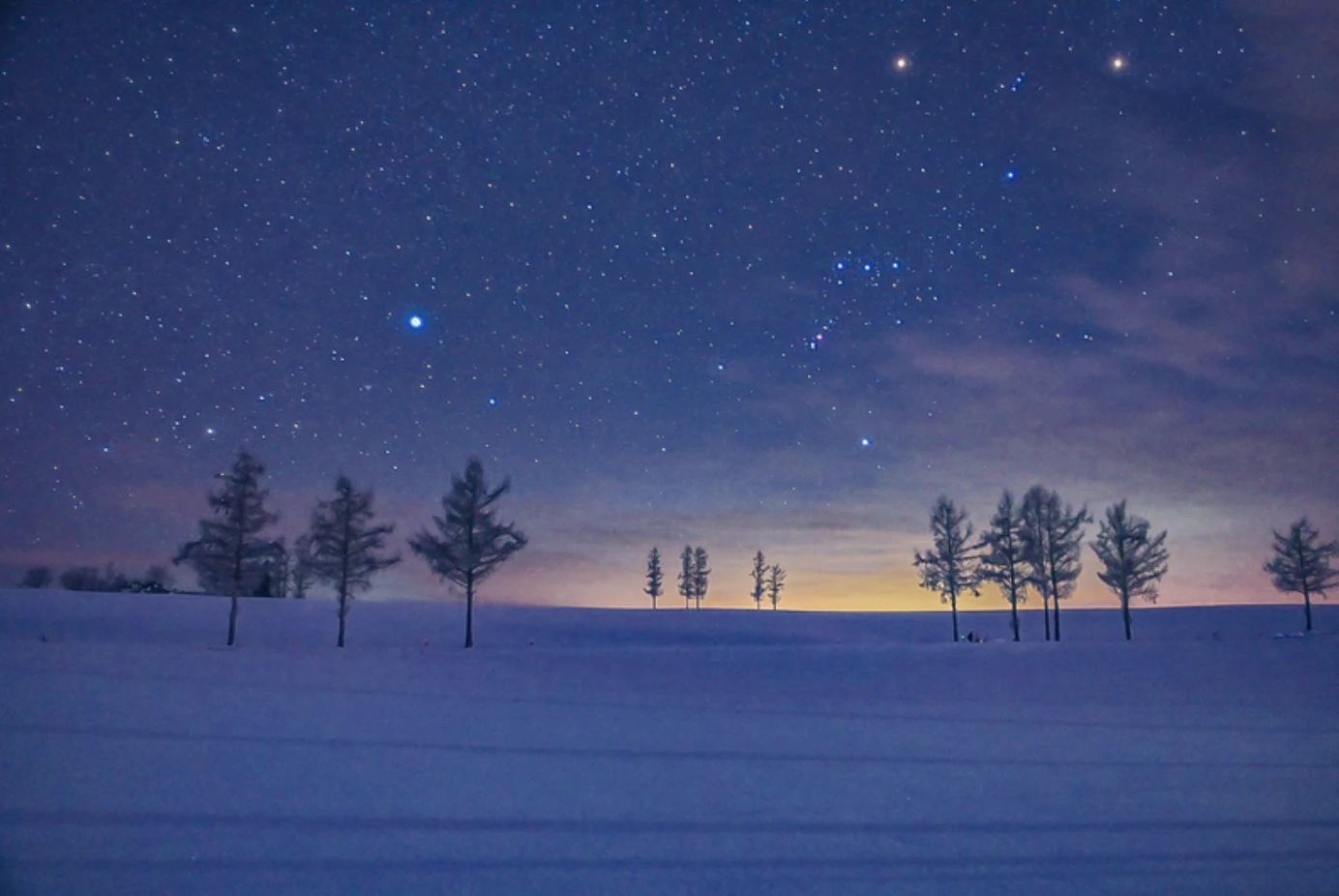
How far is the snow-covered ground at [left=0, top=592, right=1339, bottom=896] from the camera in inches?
238

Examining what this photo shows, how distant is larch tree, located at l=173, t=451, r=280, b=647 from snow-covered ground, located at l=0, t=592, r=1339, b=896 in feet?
39.8

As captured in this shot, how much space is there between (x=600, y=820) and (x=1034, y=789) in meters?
4.98

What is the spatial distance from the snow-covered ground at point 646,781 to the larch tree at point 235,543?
1214 cm

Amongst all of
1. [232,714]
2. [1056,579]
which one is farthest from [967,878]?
[1056,579]

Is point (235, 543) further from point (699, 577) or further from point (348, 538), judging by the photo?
point (699, 577)

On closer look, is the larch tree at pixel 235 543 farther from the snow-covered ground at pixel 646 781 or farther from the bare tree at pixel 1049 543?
the bare tree at pixel 1049 543

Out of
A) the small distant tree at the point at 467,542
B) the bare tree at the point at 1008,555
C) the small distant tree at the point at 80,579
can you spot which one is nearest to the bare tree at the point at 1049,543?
the bare tree at the point at 1008,555

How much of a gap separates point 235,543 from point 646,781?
29.9 metres

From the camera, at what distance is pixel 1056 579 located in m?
44.2

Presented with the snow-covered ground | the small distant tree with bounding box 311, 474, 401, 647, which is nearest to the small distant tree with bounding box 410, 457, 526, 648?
the small distant tree with bounding box 311, 474, 401, 647

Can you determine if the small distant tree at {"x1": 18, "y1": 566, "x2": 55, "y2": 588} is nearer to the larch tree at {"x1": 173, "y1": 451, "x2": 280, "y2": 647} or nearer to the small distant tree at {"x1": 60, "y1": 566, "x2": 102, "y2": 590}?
A: the small distant tree at {"x1": 60, "y1": 566, "x2": 102, "y2": 590}

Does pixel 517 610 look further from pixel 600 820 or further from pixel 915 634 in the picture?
pixel 600 820

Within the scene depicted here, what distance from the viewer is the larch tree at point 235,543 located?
32656 millimetres

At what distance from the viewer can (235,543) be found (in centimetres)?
3294
